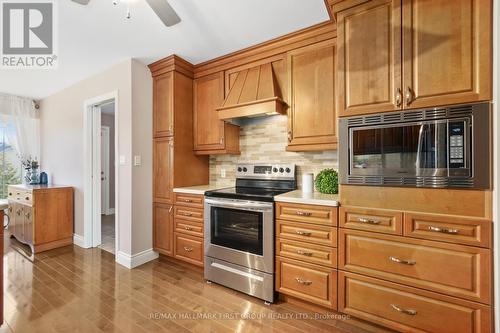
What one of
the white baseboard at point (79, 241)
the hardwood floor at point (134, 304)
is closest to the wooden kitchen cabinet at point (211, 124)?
the hardwood floor at point (134, 304)

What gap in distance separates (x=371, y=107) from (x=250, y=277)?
1.77 metres

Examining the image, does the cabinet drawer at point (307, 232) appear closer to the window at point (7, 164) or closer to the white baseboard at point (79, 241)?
the white baseboard at point (79, 241)

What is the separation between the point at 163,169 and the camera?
9.54 feet

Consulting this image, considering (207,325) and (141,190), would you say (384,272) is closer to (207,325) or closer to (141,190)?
(207,325)

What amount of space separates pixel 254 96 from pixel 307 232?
1.48 m

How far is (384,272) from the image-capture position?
1.60 m

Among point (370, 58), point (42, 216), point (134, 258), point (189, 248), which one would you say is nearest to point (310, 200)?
point (370, 58)

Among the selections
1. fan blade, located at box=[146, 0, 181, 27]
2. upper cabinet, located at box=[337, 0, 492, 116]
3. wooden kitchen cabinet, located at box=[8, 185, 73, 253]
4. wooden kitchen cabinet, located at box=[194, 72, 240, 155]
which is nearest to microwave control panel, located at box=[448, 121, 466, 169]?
upper cabinet, located at box=[337, 0, 492, 116]

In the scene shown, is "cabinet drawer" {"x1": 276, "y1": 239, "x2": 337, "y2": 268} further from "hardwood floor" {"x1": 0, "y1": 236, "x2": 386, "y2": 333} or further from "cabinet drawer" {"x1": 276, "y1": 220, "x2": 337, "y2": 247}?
"hardwood floor" {"x1": 0, "y1": 236, "x2": 386, "y2": 333}

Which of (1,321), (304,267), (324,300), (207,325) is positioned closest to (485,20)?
(304,267)

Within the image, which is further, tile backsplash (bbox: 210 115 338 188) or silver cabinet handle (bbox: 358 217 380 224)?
tile backsplash (bbox: 210 115 338 188)

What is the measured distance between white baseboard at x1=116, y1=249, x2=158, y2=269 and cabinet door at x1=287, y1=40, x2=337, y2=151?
2.19 meters

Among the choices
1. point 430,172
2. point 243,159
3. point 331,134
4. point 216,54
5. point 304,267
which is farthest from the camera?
point 243,159

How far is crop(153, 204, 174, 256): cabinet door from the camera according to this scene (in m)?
2.82
